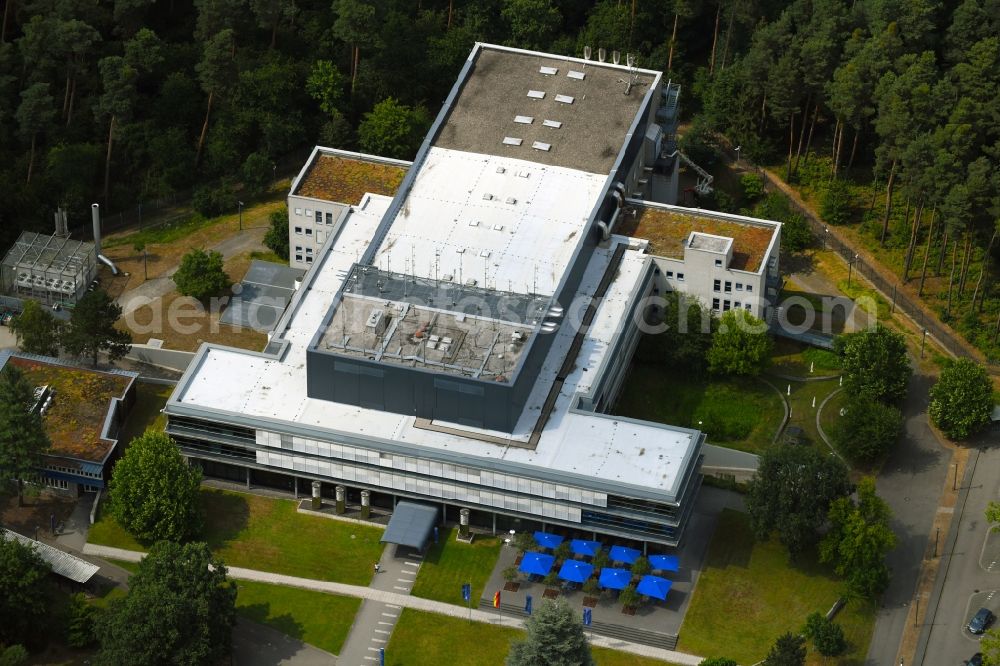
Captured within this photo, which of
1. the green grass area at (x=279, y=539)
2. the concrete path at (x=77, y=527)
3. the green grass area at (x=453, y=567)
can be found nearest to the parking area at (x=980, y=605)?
the green grass area at (x=453, y=567)

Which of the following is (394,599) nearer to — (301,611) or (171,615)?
(301,611)

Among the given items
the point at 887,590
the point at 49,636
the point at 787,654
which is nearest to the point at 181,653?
the point at 49,636

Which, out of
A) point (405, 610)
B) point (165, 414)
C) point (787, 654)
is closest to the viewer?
point (787, 654)

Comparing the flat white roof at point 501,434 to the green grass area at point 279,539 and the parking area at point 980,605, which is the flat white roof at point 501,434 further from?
the parking area at point 980,605

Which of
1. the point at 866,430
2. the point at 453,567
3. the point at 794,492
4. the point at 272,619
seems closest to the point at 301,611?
the point at 272,619

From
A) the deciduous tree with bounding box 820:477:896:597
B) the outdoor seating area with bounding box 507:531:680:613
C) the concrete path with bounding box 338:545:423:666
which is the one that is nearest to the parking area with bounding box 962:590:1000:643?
the deciduous tree with bounding box 820:477:896:597

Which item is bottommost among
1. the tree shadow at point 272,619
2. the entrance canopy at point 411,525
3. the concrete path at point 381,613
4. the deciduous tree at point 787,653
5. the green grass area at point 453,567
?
the tree shadow at point 272,619

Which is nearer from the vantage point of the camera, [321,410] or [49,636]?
[49,636]

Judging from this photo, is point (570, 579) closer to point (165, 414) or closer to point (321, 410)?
point (321, 410)
